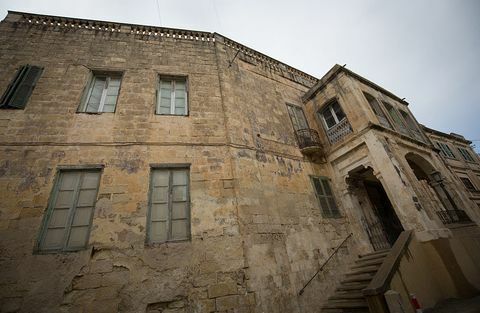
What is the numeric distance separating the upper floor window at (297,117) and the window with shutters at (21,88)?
8.97 meters

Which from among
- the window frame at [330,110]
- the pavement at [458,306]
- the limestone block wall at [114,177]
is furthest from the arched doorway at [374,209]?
the limestone block wall at [114,177]

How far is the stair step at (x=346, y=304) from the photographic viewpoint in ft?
17.2

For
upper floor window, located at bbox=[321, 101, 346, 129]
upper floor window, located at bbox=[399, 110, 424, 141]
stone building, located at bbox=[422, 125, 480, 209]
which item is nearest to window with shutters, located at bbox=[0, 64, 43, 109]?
upper floor window, located at bbox=[321, 101, 346, 129]

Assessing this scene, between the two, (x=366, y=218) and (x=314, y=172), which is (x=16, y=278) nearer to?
(x=314, y=172)

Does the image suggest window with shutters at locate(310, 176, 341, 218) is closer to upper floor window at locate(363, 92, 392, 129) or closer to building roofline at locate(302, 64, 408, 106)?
upper floor window at locate(363, 92, 392, 129)

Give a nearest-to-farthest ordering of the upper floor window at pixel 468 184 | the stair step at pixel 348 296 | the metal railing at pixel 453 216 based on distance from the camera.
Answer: the stair step at pixel 348 296 < the metal railing at pixel 453 216 < the upper floor window at pixel 468 184

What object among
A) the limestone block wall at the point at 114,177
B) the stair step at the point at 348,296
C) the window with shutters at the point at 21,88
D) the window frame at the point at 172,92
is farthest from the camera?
the window frame at the point at 172,92

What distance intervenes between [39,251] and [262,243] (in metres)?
4.79

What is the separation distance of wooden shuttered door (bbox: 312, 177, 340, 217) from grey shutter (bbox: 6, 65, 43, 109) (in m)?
9.39

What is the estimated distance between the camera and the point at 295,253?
631 centimetres

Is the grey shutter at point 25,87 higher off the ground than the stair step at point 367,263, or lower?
higher

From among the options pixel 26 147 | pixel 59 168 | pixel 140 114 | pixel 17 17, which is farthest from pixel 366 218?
pixel 17 17

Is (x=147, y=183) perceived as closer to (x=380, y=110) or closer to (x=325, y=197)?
(x=325, y=197)

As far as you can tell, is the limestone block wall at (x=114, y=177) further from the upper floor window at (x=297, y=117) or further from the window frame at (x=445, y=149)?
the window frame at (x=445, y=149)
